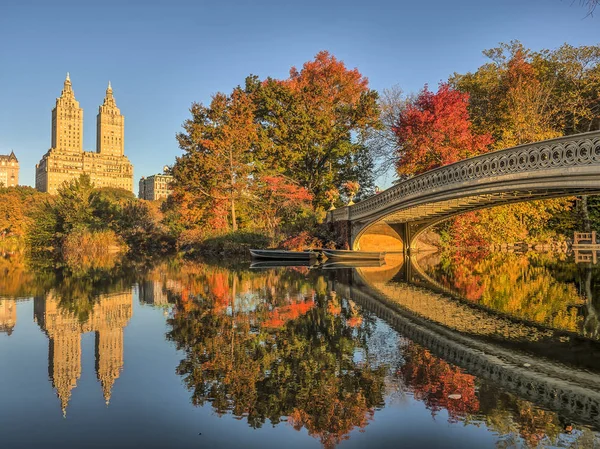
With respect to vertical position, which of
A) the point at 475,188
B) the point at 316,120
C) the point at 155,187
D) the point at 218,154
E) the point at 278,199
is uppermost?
the point at 155,187

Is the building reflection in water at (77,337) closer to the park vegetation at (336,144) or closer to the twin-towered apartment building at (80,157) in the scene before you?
the park vegetation at (336,144)

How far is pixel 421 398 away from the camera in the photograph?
4688 mm

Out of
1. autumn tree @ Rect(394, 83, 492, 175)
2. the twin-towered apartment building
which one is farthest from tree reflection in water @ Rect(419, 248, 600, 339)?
the twin-towered apartment building

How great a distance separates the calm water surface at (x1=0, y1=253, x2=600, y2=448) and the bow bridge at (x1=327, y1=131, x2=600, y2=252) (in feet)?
9.53

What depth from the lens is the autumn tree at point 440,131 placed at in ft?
88.3

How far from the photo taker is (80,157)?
14575cm

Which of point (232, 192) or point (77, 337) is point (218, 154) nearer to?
point (232, 192)

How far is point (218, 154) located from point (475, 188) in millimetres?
19575

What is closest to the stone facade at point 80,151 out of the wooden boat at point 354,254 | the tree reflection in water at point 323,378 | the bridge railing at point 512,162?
the wooden boat at point 354,254

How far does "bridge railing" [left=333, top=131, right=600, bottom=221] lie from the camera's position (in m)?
10.8

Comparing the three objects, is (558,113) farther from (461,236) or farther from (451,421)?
(451,421)

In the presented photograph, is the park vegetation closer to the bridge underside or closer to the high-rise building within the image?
the bridge underside

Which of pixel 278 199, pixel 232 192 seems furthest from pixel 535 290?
pixel 232 192

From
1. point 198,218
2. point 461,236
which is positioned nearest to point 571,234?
point 461,236
